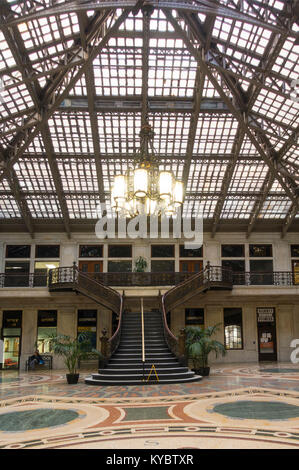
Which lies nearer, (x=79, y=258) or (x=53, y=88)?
(x=53, y=88)

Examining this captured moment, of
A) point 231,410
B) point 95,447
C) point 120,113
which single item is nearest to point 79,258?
point 120,113

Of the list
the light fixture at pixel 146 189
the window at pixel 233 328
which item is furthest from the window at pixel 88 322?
the light fixture at pixel 146 189

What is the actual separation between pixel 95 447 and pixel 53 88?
13851 millimetres

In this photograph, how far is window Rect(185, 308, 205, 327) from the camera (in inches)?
871

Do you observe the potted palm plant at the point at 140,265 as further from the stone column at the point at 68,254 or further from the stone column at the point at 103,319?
the stone column at the point at 68,254

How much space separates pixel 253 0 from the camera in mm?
12133

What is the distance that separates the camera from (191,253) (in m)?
23.8

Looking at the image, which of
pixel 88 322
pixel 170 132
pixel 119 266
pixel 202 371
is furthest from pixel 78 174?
pixel 202 371

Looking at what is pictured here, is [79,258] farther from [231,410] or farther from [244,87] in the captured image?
[231,410]

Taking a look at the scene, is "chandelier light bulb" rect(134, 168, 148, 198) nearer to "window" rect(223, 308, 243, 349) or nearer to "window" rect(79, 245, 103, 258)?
"window" rect(223, 308, 243, 349)

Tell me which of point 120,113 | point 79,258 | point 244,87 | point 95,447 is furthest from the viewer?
point 79,258

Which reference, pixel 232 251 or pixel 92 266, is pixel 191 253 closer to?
pixel 232 251

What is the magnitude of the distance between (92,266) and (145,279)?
11.8 ft

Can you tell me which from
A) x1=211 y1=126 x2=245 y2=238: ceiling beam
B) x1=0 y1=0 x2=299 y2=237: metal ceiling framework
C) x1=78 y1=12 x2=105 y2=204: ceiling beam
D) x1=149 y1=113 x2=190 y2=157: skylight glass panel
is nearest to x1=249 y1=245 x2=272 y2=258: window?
x1=0 y1=0 x2=299 y2=237: metal ceiling framework
